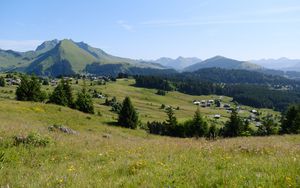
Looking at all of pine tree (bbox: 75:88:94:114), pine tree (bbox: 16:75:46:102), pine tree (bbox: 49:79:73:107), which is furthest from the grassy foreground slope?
pine tree (bbox: 16:75:46:102)

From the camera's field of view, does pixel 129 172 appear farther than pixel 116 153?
No

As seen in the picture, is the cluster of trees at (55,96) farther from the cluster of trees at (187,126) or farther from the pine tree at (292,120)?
the pine tree at (292,120)

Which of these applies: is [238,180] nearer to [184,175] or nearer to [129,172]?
[184,175]

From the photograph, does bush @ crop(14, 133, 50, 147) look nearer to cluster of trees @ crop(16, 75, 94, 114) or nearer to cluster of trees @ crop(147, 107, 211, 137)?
cluster of trees @ crop(16, 75, 94, 114)

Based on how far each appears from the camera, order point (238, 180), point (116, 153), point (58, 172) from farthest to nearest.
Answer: point (116, 153) → point (58, 172) → point (238, 180)

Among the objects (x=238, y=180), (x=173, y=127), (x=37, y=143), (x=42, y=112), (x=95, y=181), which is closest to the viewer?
(x=238, y=180)

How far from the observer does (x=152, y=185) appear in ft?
24.1

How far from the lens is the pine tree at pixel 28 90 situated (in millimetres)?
83812

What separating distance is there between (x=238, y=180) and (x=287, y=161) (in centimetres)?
272

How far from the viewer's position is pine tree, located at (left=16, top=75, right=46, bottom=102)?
83812mm

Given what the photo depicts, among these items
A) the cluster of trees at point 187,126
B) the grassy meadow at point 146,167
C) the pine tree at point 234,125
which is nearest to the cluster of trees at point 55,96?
the cluster of trees at point 187,126

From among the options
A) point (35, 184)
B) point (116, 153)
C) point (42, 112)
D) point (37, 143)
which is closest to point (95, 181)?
point (35, 184)

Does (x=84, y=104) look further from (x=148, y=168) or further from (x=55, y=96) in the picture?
(x=148, y=168)

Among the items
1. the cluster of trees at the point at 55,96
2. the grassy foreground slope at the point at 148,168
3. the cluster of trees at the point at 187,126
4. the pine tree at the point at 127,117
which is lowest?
the cluster of trees at the point at 187,126
